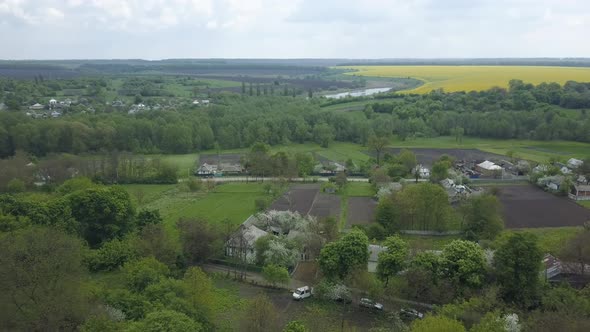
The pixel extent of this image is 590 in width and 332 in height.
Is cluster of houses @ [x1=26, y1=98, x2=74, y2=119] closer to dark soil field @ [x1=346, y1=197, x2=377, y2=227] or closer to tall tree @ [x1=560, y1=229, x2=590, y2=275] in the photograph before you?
dark soil field @ [x1=346, y1=197, x2=377, y2=227]

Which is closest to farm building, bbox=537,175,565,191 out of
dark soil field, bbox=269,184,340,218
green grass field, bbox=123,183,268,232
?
dark soil field, bbox=269,184,340,218

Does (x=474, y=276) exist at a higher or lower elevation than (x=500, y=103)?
lower

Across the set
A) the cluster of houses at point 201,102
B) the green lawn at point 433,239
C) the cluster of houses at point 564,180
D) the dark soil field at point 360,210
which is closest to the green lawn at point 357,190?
the dark soil field at point 360,210

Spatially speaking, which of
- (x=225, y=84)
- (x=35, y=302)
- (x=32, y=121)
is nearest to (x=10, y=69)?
(x=225, y=84)

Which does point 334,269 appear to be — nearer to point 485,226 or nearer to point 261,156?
point 485,226

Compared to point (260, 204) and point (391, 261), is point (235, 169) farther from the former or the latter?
point (391, 261)

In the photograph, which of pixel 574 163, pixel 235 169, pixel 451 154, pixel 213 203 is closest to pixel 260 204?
pixel 213 203

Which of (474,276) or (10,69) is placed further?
(10,69)
